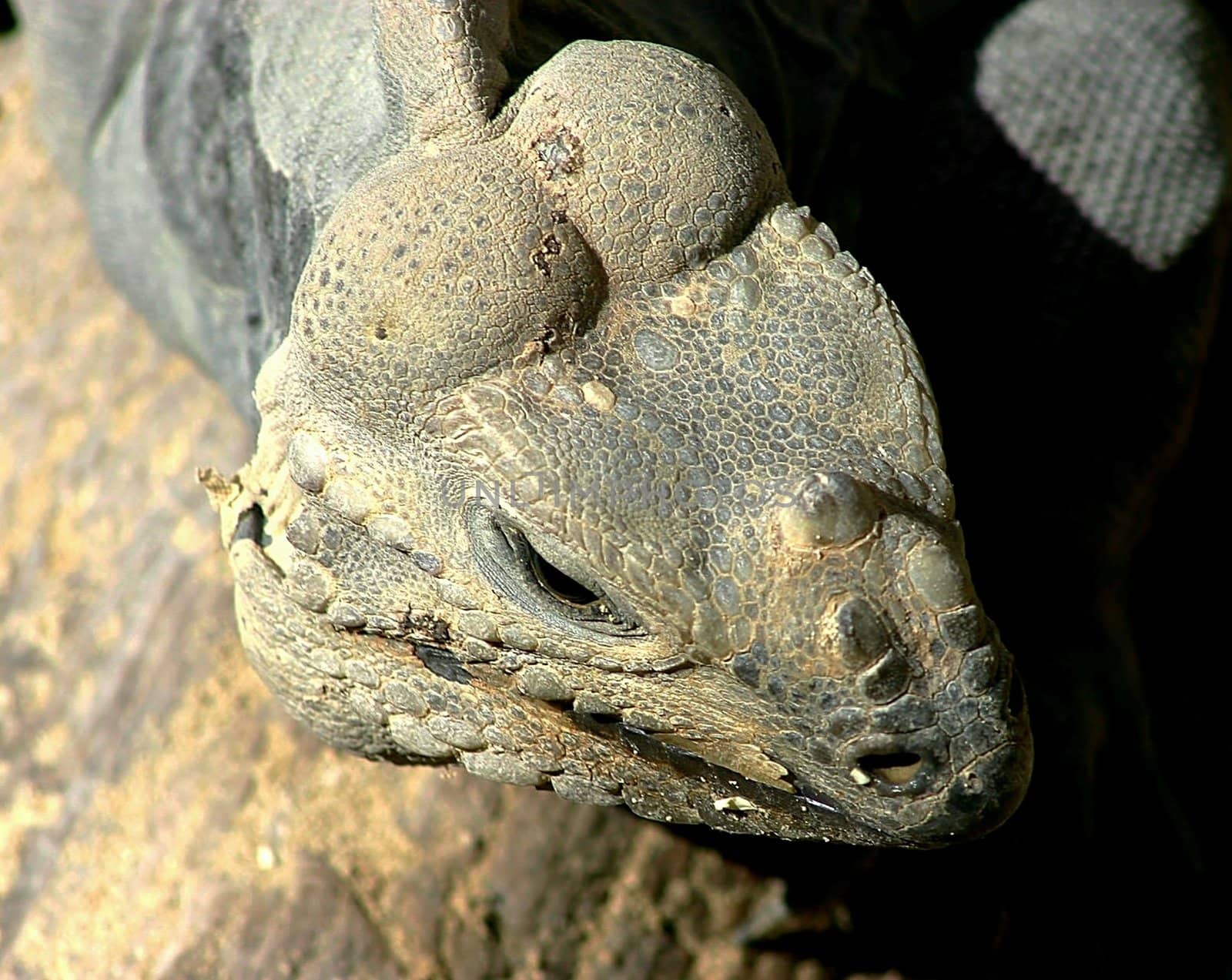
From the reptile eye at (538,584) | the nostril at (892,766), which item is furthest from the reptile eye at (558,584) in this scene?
the nostril at (892,766)

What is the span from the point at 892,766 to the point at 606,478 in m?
0.55

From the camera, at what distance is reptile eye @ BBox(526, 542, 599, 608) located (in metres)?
1.75

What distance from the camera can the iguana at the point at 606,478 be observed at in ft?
5.56

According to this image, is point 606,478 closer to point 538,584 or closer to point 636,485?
point 636,485

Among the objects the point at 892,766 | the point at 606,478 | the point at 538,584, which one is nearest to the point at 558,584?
the point at 538,584

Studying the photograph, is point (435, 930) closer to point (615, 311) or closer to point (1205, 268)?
point (615, 311)

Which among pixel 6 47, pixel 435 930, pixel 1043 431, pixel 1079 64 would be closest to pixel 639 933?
pixel 435 930

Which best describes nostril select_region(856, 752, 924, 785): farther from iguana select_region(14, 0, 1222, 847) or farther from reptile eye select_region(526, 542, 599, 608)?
reptile eye select_region(526, 542, 599, 608)

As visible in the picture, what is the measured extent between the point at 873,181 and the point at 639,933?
189 cm

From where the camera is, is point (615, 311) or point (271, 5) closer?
point (615, 311)

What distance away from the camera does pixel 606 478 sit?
1.69 meters

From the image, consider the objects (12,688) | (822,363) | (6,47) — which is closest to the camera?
(822,363)

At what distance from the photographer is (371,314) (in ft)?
5.98

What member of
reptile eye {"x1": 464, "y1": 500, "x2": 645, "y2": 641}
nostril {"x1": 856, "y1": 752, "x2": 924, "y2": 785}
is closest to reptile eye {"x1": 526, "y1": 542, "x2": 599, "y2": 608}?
reptile eye {"x1": 464, "y1": 500, "x2": 645, "y2": 641}
